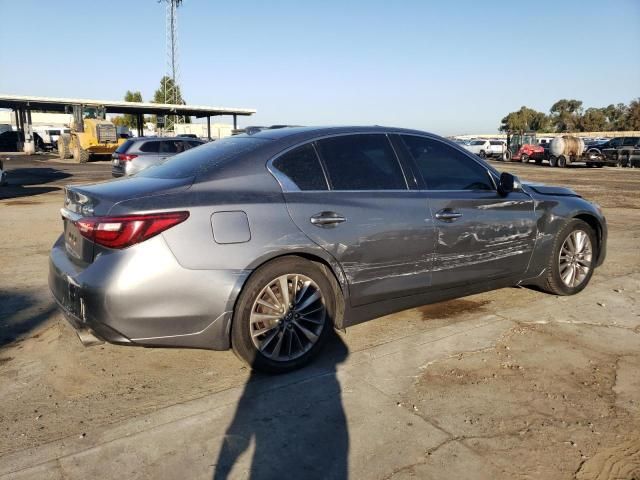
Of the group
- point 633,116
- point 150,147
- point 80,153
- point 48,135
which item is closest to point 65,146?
point 80,153

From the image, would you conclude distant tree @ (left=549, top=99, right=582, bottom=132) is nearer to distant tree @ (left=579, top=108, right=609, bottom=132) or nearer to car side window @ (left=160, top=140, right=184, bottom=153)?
distant tree @ (left=579, top=108, right=609, bottom=132)

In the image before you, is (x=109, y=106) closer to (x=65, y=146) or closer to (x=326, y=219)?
(x=65, y=146)

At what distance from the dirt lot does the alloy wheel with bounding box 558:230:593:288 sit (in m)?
0.20

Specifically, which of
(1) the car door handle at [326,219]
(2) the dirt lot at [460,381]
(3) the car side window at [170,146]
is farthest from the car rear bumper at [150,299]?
(3) the car side window at [170,146]

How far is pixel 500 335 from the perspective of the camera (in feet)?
14.4

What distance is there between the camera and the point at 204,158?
393 centimetres

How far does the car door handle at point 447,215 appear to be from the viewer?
4.25 meters

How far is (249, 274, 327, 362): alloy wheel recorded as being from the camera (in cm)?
354

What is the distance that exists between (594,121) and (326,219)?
104266mm

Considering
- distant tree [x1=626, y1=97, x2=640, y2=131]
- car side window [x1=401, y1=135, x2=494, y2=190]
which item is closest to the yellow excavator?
car side window [x1=401, y1=135, x2=494, y2=190]

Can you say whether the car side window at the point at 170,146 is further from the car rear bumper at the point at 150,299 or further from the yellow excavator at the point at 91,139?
the yellow excavator at the point at 91,139

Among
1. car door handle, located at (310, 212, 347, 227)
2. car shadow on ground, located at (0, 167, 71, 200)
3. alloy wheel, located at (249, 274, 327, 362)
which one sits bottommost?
car shadow on ground, located at (0, 167, 71, 200)

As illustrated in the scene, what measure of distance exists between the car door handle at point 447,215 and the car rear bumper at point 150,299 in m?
1.67

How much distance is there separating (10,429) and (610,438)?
3.20 metres
